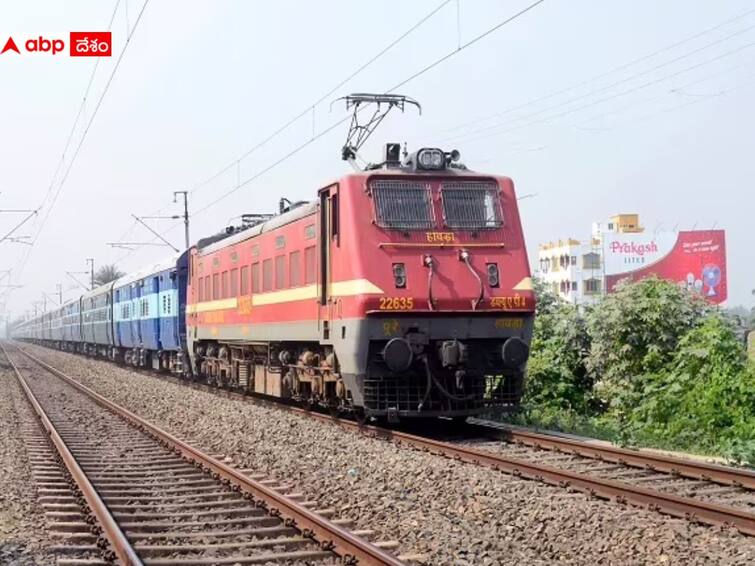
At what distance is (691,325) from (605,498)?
8.64 m

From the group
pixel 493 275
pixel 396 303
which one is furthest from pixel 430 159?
pixel 396 303

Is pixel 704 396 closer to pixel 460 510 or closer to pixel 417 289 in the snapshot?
pixel 417 289

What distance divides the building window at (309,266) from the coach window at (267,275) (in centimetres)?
210

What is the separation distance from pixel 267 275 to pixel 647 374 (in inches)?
267

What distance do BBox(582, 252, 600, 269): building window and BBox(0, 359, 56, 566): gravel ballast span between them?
70.7 meters

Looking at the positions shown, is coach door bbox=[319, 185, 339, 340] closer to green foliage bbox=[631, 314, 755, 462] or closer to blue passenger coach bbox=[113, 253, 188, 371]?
green foliage bbox=[631, 314, 755, 462]

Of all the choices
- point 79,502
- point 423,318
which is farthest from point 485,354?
point 79,502

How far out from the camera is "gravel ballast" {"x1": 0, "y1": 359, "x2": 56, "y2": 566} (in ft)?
21.6

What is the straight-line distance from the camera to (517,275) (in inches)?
499

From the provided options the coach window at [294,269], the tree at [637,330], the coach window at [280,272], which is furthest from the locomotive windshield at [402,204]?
the tree at [637,330]

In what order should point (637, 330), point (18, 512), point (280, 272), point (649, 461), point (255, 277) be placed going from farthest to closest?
point (255, 277) < point (637, 330) < point (280, 272) < point (649, 461) < point (18, 512)

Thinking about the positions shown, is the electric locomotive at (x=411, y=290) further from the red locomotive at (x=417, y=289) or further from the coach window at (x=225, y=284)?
the coach window at (x=225, y=284)

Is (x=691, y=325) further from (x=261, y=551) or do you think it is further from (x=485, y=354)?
(x=261, y=551)

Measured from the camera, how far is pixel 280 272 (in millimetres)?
15375
